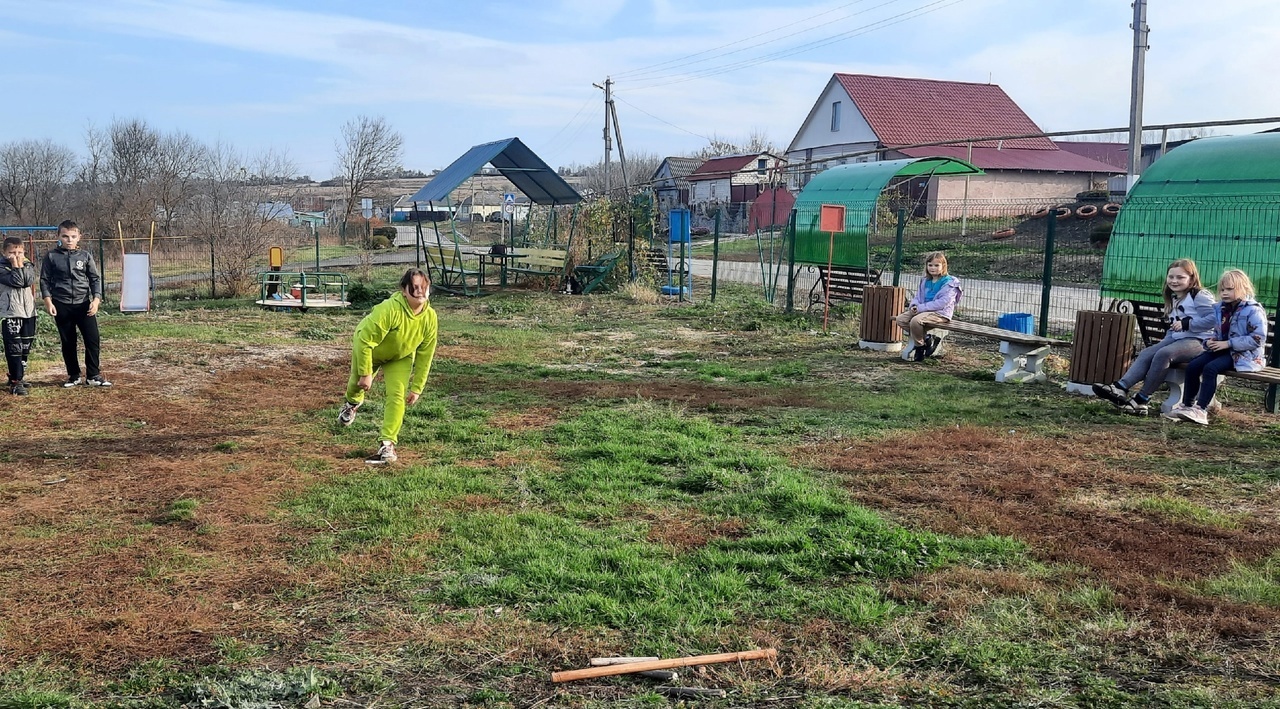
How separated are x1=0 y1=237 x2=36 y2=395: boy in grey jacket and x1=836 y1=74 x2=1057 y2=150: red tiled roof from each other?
129 ft

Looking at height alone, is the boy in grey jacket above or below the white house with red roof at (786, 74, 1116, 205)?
below

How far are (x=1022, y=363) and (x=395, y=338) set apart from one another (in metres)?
7.09

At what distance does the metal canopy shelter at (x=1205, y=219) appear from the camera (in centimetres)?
1052

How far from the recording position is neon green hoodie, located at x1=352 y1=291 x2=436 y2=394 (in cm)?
696

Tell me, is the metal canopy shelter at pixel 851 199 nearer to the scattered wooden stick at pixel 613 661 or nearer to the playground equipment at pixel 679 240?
the playground equipment at pixel 679 240

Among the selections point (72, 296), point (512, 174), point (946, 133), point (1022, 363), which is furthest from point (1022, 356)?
point (946, 133)

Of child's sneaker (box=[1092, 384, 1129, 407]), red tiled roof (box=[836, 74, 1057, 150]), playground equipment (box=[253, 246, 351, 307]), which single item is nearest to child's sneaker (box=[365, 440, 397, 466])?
child's sneaker (box=[1092, 384, 1129, 407])

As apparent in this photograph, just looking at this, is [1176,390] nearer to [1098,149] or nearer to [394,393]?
[394,393]

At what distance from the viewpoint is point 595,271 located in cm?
2216

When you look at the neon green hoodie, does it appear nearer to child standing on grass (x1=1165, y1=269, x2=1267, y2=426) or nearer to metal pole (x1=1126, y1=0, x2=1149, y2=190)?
child standing on grass (x1=1165, y1=269, x2=1267, y2=426)

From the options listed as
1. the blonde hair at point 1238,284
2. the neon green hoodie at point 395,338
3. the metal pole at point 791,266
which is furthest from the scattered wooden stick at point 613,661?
the metal pole at point 791,266

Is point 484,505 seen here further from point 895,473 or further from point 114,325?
point 114,325

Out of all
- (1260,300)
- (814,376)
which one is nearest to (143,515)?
(814,376)

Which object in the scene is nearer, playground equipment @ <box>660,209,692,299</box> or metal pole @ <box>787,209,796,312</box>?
metal pole @ <box>787,209,796,312</box>
